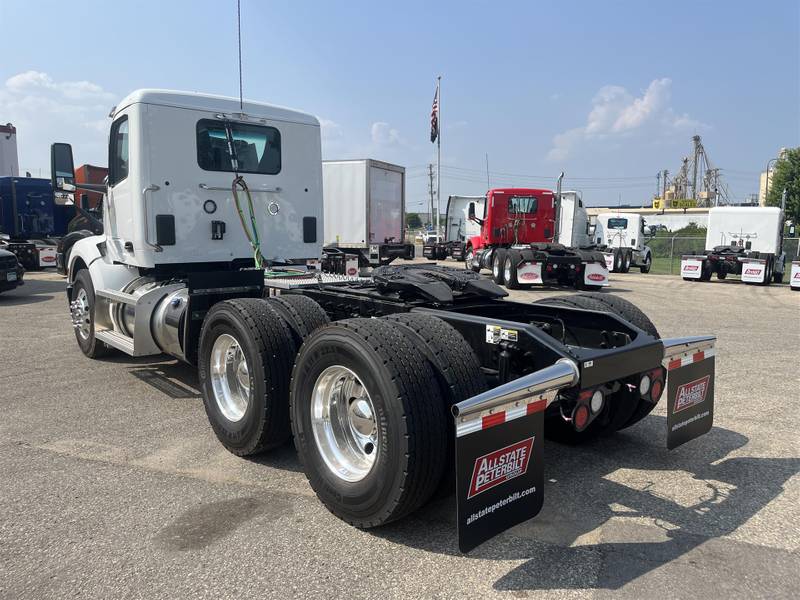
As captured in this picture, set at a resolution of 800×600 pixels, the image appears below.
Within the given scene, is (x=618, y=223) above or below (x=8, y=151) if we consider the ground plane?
below

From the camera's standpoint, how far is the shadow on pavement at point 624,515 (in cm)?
285

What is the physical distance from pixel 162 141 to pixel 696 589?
5569 mm

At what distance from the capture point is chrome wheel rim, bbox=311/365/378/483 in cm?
337

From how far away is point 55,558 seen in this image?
2934 millimetres

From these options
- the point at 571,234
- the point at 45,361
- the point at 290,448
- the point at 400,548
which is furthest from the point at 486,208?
the point at 400,548

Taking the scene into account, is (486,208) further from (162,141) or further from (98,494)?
(98,494)

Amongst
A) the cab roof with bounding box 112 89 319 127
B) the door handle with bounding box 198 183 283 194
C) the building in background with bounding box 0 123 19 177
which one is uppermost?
the building in background with bounding box 0 123 19 177

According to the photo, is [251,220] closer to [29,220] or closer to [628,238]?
[29,220]

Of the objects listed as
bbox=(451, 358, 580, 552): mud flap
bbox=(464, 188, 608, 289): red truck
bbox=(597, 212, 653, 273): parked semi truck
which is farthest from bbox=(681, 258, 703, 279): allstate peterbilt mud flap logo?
bbox=(451, 358, 580, 552): mud flap

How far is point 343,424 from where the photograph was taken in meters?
3.52

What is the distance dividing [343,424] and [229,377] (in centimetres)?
147

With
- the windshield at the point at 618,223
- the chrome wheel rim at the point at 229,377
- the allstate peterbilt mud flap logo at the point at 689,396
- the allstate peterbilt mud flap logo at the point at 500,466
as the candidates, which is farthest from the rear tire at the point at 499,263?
the allstate peterbilt mud flap logo at the point at 500,466

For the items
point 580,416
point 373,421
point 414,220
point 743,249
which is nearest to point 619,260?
point 743,249

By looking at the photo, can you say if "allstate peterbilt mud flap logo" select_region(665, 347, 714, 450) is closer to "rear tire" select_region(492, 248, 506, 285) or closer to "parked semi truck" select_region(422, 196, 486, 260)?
"rear tire" select_region(492, 248, 506, 285)
